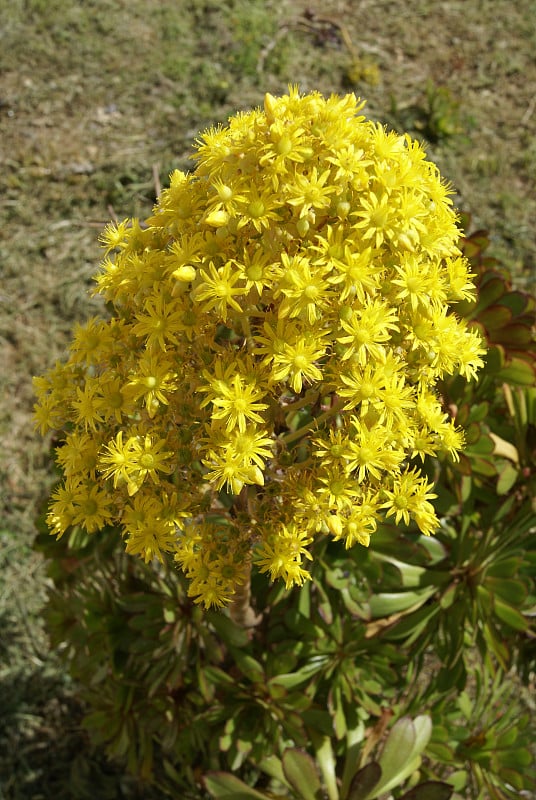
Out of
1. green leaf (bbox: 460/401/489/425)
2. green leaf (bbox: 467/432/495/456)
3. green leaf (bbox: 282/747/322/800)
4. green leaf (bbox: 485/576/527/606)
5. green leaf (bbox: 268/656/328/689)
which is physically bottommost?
green leaf (bbox: 282/747/322/800)

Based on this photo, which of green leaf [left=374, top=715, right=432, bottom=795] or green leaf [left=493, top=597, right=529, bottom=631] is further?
green leaf [left=493, top=597, right=529, bottom=631]

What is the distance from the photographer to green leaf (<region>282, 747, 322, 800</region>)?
204 centimetres

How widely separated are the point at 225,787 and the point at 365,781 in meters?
0.41

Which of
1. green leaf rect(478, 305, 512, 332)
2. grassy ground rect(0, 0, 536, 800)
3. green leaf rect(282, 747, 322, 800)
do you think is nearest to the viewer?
green leaf rect(282, 747, 322, 800)

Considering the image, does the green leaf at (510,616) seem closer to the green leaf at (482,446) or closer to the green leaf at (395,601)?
the green leaf at (395,601)

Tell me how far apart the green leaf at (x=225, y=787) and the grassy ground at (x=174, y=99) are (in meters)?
1.99

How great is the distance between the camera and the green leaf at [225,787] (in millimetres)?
2049

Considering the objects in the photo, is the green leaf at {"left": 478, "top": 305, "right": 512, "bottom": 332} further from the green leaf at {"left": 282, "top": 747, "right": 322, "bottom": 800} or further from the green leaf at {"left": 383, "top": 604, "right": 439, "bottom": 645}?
the green leaf at {"left": 282, "top": 747, "right": 322, "bottom": 800}

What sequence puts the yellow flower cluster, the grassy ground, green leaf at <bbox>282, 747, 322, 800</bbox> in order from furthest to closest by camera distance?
the grassy ground
green leaf at <bbox>282, 747, 322, 800</bbox>
the yellow flower cluster

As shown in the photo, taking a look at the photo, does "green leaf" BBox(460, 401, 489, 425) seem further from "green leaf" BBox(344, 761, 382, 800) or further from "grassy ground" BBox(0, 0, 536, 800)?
"grassy ground" BBox(0, 0, 536, 800)

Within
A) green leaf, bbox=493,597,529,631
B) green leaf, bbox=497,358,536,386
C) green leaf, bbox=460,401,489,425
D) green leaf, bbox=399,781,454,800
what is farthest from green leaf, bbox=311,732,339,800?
green leaf, bbox=497,358,536,386

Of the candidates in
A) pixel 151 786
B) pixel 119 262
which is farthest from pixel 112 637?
pixel 119 262

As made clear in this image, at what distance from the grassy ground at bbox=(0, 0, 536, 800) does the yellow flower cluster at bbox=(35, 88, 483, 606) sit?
225 centimetres

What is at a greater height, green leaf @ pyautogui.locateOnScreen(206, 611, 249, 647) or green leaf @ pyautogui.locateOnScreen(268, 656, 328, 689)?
green leaf @ pyautogui.locateOnScreen(206, 611, 249, 647)
